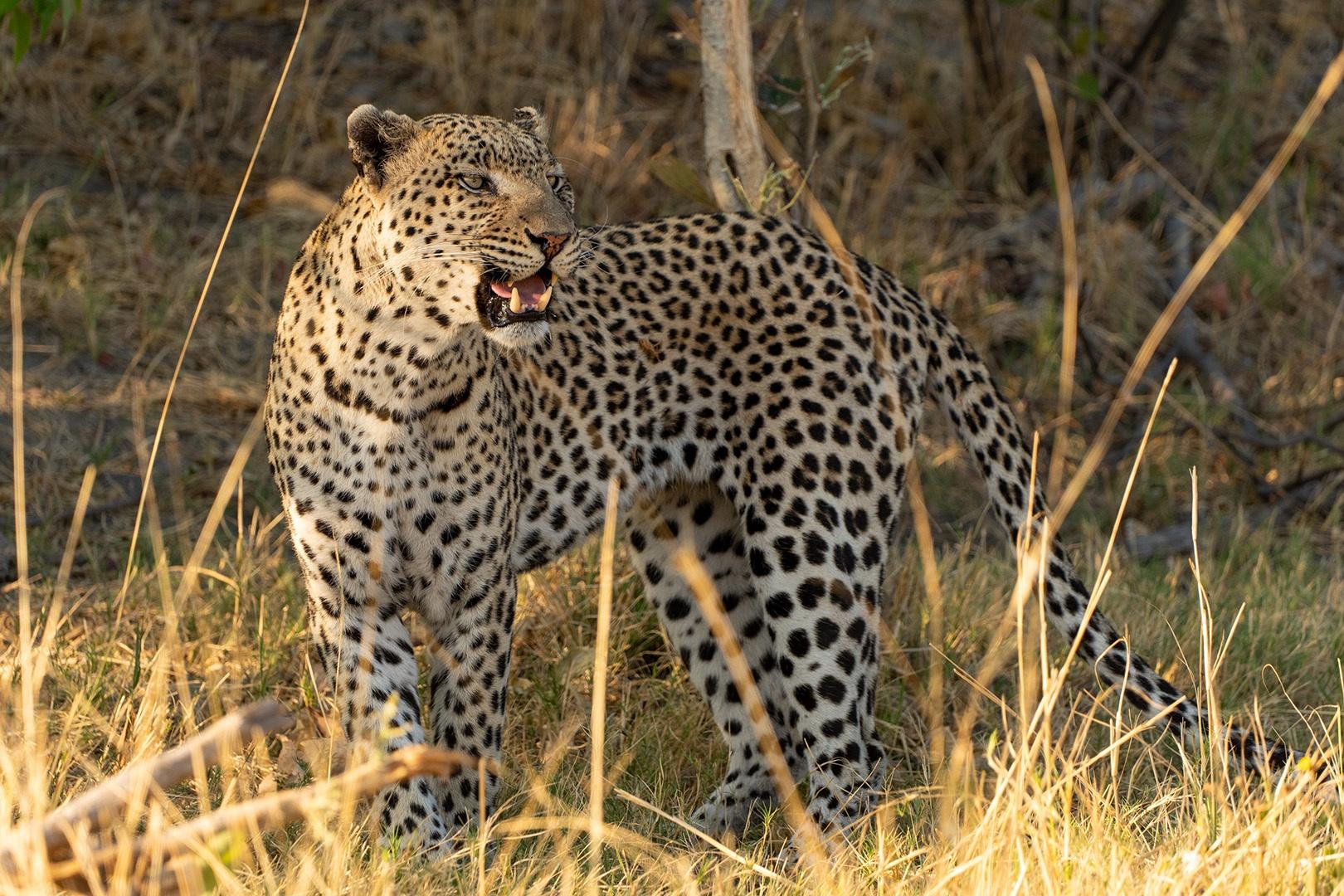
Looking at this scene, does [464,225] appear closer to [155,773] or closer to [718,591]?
[718,591]

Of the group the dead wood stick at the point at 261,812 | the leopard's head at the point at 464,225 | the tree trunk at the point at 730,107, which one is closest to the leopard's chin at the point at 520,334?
the leopard's head at the point at 464,225

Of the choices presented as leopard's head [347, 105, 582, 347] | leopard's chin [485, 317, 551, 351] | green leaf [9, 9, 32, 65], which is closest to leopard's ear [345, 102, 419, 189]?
leopard's head [347, 105, 582, 347]

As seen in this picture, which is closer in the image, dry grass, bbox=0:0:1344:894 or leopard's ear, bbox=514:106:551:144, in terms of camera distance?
dry grass, bbox=0:0:1344:894

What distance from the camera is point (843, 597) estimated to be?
15.6 feet

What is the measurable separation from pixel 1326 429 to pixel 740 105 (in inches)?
134

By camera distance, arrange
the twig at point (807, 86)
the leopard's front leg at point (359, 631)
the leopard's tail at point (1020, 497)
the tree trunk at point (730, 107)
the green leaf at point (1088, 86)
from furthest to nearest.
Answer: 1. the green leaf at point (1088, 86)
2. the twig at point (807, 86)
3. the tree trunk at point (730, 107)
4. the leopard's tail at point (1020, 497)
5. the leopard's front leg at point (359, 631)

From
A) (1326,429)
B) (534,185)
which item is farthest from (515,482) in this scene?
(1326,429)

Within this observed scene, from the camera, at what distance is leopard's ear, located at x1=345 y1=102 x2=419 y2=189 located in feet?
13.7

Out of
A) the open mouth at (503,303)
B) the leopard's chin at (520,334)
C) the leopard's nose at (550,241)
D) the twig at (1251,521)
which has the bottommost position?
the twig at (1251,521)

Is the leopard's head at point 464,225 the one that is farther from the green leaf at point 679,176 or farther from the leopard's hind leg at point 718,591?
the green leaf at point 679,176

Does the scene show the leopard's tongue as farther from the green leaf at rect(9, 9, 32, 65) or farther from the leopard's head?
the green leaf at rect(9, 9, 32, 65)

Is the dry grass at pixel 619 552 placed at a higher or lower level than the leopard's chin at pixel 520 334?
lower

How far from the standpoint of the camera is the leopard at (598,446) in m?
4.19

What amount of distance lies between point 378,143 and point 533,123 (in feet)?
1.70
